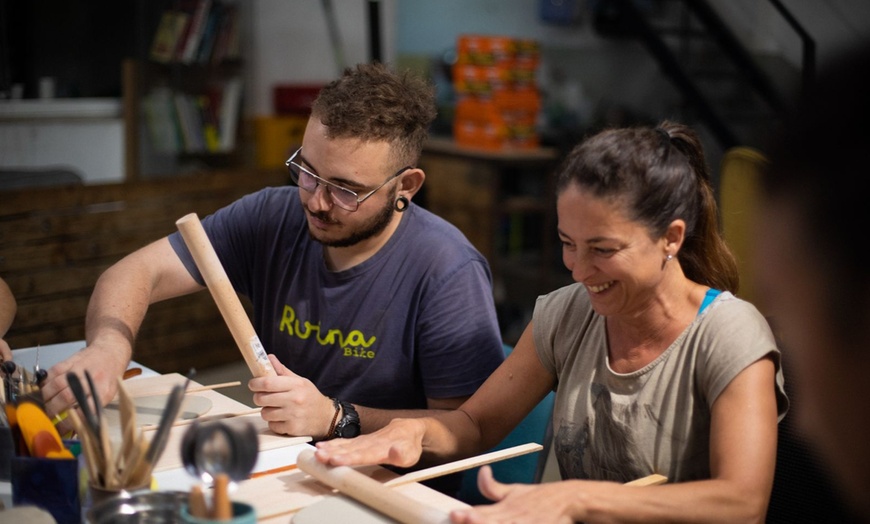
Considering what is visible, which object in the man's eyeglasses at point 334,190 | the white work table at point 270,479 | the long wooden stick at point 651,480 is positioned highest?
the man's eyeglasses at point 334,190

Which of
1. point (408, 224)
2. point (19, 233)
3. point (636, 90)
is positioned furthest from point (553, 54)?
point (408, 224)

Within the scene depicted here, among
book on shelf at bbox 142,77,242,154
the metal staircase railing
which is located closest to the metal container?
book on shelf at bbox 142,77,242,154

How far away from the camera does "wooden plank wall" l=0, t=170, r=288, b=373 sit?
12.6 ft

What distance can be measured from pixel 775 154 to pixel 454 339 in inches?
53.7

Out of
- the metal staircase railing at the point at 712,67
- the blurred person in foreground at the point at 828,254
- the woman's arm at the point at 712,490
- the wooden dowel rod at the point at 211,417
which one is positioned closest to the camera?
the blurred person in foreground at the point at 828,254

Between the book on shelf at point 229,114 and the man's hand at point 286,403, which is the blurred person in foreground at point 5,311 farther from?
the book on shelf at point 229,114

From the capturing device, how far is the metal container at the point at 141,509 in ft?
3.74

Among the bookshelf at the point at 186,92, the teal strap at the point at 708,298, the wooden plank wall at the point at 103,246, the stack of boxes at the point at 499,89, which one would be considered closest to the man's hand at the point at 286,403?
the teal strap at the point at 708,298

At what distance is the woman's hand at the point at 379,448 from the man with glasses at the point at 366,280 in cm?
24

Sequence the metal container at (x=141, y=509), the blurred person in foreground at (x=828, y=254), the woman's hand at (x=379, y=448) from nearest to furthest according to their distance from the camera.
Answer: the blurred person in foreground at (x=828, y=254), the metal container at (x=141, y=509), the woman's hand at (x=379, y=448)

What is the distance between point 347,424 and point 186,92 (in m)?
3.15

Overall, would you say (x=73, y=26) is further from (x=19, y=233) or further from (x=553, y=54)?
(x=553, y=54)

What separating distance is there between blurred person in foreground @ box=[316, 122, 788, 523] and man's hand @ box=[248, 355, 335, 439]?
17cm

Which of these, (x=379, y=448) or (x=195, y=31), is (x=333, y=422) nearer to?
(x=379, y=448)
